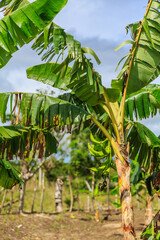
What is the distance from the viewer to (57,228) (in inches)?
548

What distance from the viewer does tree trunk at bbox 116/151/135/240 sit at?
4414 millimetres

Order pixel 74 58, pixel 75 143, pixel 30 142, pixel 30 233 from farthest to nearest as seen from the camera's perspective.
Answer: pixel 75 143 → pixel 30 233 → pixel 30 142 → pixel 74 58

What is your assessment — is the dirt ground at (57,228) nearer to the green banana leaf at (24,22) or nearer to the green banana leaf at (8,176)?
Answer: the green banana leaf at (8,176)

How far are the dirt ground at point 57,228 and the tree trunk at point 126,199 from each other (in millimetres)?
7094

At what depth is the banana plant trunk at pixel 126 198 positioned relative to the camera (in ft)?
14.5

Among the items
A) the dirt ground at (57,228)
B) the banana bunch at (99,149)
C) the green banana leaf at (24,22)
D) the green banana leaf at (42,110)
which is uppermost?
the green banana leaf at (24,22)

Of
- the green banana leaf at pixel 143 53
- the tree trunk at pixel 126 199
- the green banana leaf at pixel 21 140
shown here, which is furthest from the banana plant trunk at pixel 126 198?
the green banana leaf at pixel 21 140

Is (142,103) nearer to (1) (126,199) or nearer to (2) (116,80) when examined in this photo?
(2) (116,80)

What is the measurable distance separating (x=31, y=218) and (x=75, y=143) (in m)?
6.04

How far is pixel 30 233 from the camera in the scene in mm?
11844

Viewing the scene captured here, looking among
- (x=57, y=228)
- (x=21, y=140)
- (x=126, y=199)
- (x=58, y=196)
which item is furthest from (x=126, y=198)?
(x=58, y=196)

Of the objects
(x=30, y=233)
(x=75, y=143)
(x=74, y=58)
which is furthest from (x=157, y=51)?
(x=75, y=143)

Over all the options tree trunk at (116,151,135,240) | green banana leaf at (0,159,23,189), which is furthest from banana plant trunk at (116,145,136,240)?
green banana leaf at (0,159,23,189)

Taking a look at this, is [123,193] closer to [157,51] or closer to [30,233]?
[157,51]
